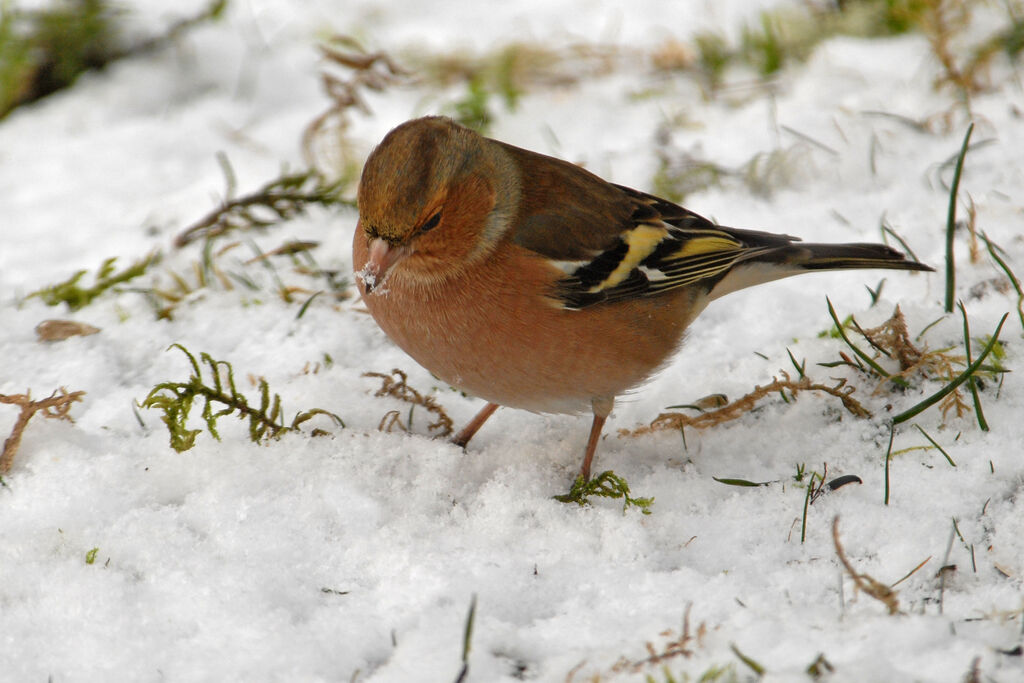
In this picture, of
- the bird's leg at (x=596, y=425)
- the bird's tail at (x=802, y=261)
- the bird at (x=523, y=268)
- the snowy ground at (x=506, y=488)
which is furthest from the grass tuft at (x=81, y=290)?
the bird's tail at (x=802, y=261)

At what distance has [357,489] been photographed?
312 centimetres

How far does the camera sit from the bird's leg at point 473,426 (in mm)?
3588

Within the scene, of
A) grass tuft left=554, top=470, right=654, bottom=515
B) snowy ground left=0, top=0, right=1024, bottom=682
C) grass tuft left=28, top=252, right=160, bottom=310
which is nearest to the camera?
snowy ground left=0, top=0, right=1024, bottom=682

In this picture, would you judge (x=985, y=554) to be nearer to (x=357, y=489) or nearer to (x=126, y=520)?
(x=357, y=489)

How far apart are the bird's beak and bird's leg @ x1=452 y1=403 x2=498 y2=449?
715 mm

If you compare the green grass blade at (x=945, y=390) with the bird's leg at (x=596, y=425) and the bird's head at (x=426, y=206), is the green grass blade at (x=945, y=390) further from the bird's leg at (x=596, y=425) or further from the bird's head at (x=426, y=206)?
the bird's head at (x=426, y=206)

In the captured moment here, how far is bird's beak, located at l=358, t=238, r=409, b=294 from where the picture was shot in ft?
10.4

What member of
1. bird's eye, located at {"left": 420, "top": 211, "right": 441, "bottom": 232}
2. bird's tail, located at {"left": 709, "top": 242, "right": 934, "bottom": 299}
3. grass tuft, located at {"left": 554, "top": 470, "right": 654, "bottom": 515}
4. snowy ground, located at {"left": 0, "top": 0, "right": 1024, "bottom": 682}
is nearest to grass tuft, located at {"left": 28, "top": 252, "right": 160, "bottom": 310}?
snowy ground, located at {"left": 0, "top": 0, "right": 1024, "bottom": 682}

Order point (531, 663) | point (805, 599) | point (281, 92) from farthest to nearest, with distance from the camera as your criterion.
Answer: point (281, 92) < point (805, 599) < point (531, 663)

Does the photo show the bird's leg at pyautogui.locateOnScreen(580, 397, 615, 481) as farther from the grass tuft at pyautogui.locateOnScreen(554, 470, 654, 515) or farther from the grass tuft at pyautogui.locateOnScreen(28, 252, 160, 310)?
the grass tuft at pyautogui.locateOnScreen(28, 252, 160, 310)

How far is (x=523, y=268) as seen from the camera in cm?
335

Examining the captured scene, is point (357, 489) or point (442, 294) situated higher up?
point (442, 294)

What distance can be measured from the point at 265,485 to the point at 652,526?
49.8 inches

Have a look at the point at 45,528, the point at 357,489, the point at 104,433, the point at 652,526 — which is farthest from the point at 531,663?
the point at 104,433
